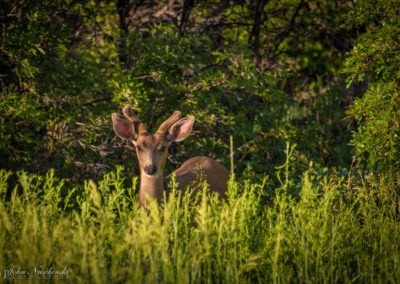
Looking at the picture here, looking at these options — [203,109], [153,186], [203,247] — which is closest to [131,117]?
[153,186]

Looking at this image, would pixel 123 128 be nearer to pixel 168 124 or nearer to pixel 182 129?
pixel 168 124

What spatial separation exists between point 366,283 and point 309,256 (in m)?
0.48

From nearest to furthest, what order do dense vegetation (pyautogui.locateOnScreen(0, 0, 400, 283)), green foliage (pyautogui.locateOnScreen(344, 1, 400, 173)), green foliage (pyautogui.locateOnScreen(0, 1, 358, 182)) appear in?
dense vegetation (pyautogui.locateOnScreen(0, 0, 400, 283))
green foliage (pyautogui.locateOnScreen(344, 1, 400, 173))
green foliage (pyautogui.locateOnScreen(0, 1, 358, 182))

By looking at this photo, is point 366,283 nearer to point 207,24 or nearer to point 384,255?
point 384,255

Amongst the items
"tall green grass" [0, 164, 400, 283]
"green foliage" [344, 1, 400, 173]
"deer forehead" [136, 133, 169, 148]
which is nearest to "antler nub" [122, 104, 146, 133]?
"deer forehead" [136, 133, 169, 148]

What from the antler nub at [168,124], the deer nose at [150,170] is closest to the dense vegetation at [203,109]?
the deer nose at [150,170]

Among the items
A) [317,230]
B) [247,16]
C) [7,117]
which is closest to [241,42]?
[247,16]

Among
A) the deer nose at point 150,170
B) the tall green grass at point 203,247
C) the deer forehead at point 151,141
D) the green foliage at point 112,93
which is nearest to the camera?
the tall green grass at point 203,247

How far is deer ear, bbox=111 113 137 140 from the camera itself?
597cm

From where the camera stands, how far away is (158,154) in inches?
222

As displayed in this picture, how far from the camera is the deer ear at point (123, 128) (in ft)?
19.6

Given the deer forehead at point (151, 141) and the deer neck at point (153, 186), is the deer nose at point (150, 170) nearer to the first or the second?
the deer neck at point (153, 186)

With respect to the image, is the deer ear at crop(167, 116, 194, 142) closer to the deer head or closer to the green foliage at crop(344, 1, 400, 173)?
the deer head

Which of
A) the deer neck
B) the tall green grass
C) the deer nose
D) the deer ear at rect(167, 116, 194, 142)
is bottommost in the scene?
the tall green grass
